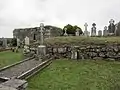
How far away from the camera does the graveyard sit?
6211 millimetres

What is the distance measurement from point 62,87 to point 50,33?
95.5ft

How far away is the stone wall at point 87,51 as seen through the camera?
11.9 metres

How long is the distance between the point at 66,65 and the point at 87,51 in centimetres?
309

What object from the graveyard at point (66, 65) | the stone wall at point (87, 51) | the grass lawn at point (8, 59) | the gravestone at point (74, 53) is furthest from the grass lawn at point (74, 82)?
the gravestone at point (74, 53)

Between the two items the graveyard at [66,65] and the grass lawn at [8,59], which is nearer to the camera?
the graveyard at [66,65]

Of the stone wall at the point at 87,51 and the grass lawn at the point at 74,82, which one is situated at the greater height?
the stone wall at the point at 87,51

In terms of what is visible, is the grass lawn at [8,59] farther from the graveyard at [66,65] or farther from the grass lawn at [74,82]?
the grass lawn at [74,82]

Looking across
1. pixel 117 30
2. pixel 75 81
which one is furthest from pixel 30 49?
pixel 117 30

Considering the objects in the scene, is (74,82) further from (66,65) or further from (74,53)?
(74,53)

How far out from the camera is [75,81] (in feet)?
22.1

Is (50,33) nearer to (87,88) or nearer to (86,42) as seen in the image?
(86,42)

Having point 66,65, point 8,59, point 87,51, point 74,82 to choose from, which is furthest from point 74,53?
point 74,82

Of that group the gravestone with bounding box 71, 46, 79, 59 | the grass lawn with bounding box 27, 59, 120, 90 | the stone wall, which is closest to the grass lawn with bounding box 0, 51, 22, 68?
the stone wall

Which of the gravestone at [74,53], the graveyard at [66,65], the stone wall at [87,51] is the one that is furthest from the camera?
the gravestone at [74,53]
